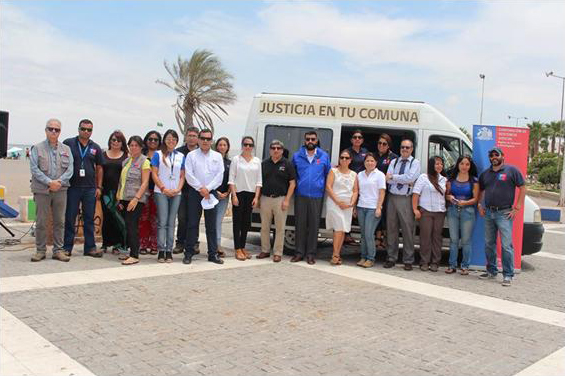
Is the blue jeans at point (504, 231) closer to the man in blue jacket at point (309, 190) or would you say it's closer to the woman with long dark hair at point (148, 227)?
the man in blue jacket at point (309, 190)

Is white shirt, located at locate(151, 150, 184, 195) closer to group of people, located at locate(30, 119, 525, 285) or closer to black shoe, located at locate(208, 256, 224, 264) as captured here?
group of people, located at locate(30, 119, 525, 285)

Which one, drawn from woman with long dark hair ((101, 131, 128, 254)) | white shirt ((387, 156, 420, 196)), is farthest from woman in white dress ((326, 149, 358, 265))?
woman with long dark hair ((101, 131, 128, 254))

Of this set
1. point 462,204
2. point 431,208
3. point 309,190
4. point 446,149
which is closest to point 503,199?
point 462,204

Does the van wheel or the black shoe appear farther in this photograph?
the van wheel

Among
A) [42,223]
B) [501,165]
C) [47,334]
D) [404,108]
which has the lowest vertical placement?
[47,334]

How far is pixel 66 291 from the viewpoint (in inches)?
215

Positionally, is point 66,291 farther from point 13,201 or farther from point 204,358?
point 13,201

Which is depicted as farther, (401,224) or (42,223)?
(401,224)

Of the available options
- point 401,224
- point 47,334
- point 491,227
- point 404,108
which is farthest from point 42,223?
point 491,227

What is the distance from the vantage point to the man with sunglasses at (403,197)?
752cm

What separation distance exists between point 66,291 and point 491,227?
5648 millimetres

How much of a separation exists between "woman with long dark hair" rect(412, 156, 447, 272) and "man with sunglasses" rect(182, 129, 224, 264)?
9.77 ft

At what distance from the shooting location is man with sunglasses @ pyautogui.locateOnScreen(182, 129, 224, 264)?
7273 millimetres

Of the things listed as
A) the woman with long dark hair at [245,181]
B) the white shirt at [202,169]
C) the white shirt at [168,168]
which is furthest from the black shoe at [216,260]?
the white shirt at [168,168]
